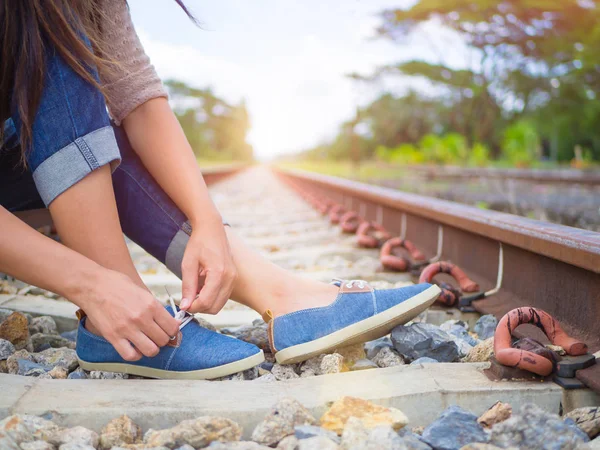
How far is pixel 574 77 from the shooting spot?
23.5m

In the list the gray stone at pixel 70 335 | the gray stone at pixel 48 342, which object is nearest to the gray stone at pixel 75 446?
the gray stone at pixel 48 342

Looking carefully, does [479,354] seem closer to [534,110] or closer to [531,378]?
[531,378]

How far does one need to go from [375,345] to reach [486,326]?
374 mm

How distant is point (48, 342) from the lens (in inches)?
69.5

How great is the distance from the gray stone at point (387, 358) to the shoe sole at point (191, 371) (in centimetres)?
33

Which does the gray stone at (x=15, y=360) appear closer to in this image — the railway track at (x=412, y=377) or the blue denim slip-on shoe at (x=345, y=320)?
the railway track at (x=412, y=377)

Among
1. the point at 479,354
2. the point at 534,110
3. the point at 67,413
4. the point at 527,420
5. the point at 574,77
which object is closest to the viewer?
the point at 527,420

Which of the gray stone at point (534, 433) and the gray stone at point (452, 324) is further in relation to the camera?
the gray stone at point (452, 324)

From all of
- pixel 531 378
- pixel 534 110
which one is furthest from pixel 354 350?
pixel 534 110

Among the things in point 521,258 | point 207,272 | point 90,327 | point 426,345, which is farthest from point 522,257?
point 90,327

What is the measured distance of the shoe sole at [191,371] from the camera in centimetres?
135

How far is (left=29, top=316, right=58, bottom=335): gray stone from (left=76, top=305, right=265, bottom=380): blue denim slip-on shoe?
53cm

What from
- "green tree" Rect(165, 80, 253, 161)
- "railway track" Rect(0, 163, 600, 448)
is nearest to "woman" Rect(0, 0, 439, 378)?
"railway track" Rect(0, 163, 600, 448)

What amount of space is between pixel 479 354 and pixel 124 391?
827 mm
